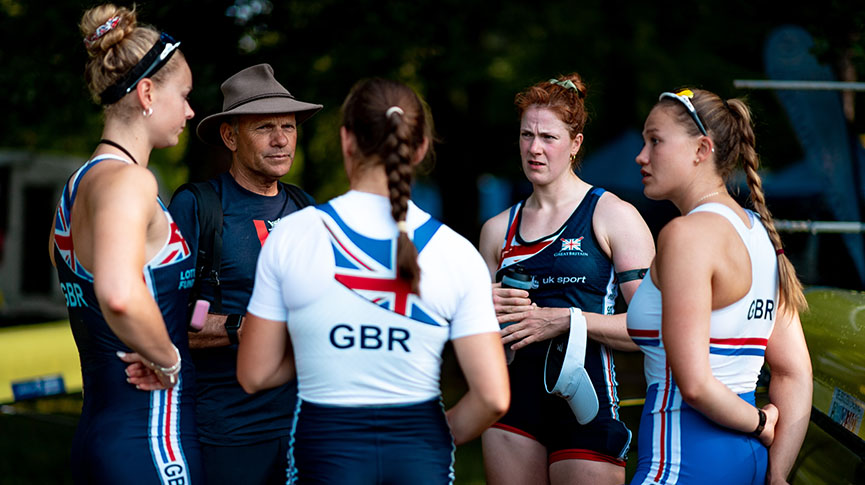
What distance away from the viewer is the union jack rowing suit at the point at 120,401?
2.44m

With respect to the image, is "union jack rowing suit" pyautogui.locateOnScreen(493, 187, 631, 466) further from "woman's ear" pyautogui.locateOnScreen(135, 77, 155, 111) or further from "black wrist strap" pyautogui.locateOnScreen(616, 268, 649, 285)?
"woman's ear" pyautogui.locateOnScreen(135, 77, 155, 111)

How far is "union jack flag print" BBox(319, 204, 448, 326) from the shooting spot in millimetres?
2148

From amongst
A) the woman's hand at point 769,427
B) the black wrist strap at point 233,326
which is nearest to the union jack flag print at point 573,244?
the woman's hand at point 769,427

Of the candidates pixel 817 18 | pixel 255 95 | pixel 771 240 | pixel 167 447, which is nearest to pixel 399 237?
pixel 167 447

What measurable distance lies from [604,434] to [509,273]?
2.33 feet

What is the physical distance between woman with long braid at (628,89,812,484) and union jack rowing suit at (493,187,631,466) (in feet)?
2.32

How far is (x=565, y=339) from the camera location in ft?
10.9

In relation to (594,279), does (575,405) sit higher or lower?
lower

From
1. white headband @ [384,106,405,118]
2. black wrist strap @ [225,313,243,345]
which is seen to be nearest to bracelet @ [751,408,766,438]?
white headband @ [384,106,405,118]

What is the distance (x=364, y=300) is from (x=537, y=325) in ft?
4.28

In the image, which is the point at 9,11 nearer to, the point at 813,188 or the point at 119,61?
the point at 119,61

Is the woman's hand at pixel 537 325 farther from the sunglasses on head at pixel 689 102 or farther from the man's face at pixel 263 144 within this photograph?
the man's face at pixel 263 144

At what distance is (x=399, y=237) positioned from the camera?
84.5 inches

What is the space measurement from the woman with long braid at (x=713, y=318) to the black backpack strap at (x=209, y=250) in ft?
5.17
